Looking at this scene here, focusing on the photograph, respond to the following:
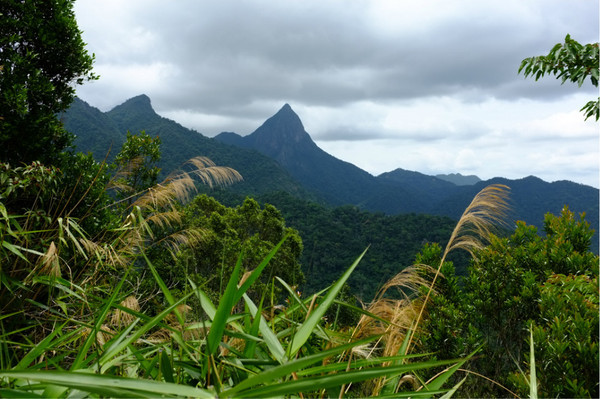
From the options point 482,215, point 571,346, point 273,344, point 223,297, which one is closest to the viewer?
point 223,297

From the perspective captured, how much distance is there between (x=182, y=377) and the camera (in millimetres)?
972

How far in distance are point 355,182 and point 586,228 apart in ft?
413

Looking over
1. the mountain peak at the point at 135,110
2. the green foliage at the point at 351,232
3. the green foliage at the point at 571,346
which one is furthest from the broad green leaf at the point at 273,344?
the mountain peak at the point at 135,110

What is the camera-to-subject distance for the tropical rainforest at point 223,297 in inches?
31.4

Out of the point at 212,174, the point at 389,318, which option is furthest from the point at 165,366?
the point at 212,174

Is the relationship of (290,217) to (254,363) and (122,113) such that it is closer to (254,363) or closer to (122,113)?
(254,363)

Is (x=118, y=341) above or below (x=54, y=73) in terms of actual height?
below

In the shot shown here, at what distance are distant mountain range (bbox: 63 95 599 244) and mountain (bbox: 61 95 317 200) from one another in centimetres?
11

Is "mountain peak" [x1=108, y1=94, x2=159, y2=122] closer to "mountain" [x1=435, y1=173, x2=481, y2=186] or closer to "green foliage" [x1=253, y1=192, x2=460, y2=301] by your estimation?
"green foliage" [x1=253, y1=192, x2=460, y2=301]

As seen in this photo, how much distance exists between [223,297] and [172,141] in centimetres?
6418

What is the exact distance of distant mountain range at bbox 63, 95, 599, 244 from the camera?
180 feet

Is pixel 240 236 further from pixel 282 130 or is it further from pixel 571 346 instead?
pixel 282 130

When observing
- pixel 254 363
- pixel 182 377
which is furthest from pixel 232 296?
pixel 182 377

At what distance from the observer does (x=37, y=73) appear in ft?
12.9
